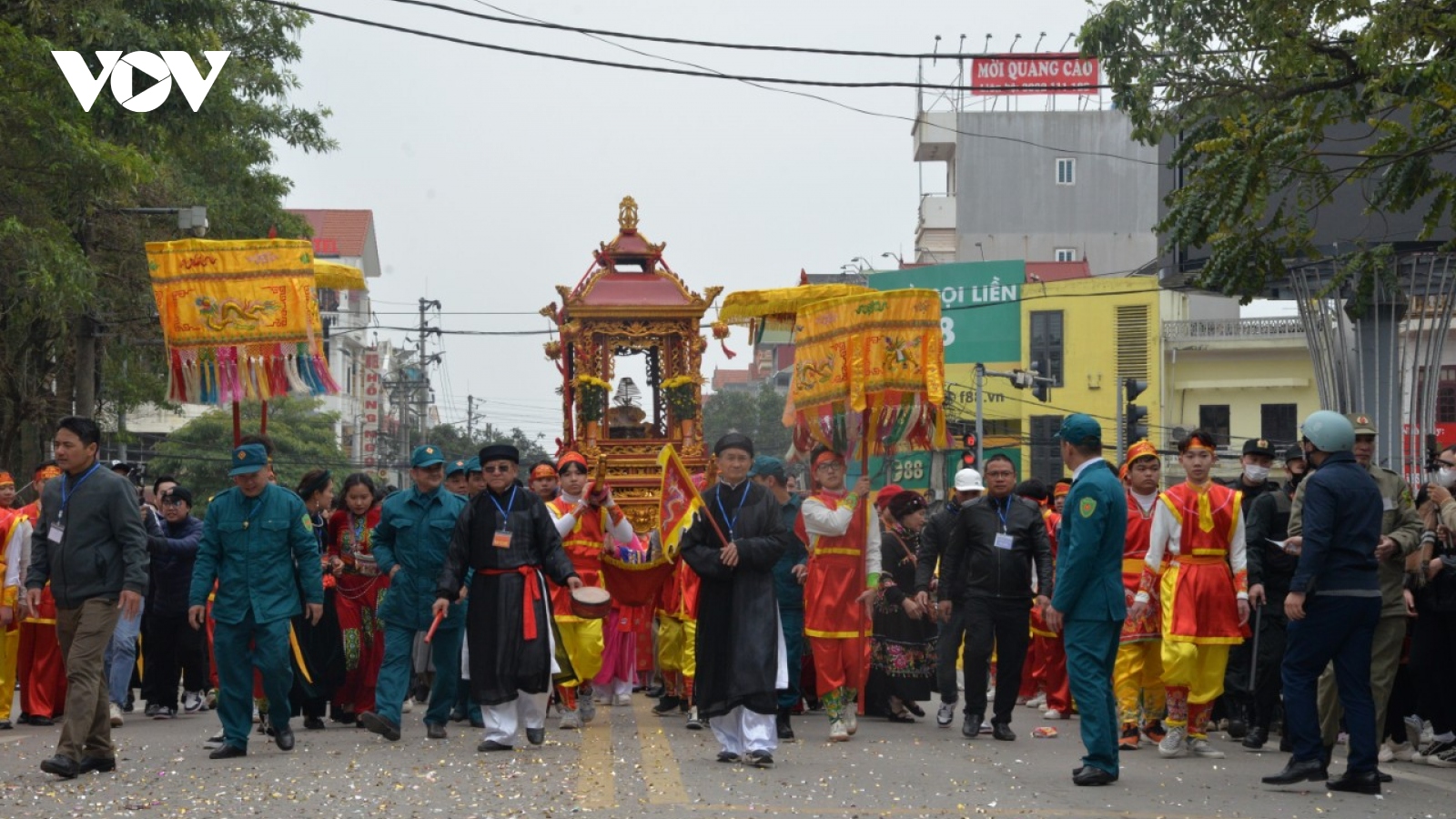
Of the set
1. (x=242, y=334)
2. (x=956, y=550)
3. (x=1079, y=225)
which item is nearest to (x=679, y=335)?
(x=242, y=334)

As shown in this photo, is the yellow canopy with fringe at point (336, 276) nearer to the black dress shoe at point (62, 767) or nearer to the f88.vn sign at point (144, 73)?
the f88.vn sign at point (144, 73)

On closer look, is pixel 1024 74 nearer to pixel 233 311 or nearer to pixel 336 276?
pixel 336 276

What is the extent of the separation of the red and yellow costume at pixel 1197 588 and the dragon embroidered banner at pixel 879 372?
251 cm

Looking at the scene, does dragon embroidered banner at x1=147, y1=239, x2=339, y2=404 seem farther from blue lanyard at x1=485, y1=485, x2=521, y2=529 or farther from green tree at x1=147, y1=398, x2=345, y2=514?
green tree at x1=147, y1=398, x2=345, y2=514

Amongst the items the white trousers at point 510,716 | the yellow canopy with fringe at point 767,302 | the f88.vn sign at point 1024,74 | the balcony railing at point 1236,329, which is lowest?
the white trousers at point 510,716

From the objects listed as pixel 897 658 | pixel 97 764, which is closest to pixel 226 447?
pixel 897 658

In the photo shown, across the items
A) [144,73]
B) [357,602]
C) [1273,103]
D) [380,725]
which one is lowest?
[380,725]

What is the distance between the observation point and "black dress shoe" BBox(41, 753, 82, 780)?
9.66 metres

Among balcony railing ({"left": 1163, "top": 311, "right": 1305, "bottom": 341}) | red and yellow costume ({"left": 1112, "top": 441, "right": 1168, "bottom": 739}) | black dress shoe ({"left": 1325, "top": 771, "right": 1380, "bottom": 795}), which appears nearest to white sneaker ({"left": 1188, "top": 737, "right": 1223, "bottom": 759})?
red and yellow costume ({"left": 1112, "top": 441, "right": 1168, "bottom": 739})

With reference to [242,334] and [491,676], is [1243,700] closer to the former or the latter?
[491,676]

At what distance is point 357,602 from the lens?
43.1ft

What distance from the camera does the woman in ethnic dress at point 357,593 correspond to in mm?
13008

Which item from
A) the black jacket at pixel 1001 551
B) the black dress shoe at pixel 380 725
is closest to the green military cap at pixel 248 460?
the black dress shoe at pixel 380 725

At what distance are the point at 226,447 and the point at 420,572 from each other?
40896 millimetres
